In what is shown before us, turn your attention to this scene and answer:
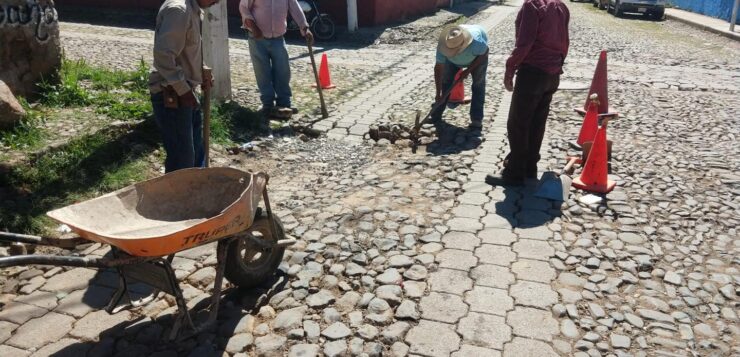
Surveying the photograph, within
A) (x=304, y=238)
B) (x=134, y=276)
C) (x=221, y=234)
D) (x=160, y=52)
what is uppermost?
(x=160, y=52)

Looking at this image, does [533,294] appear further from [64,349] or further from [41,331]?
[41,331]

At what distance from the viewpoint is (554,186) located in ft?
17.5

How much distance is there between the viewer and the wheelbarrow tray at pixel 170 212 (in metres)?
2.92

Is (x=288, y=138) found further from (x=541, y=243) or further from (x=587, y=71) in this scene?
(x=587, y=71)

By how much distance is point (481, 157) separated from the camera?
6.30 metres

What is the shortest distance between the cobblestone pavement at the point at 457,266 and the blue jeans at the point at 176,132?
689 mm

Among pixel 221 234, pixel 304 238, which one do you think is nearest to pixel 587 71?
pixel 304 238

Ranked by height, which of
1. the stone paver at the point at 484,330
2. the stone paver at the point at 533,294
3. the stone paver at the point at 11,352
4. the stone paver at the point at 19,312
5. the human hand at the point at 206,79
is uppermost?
the human hand at the point at 206,79

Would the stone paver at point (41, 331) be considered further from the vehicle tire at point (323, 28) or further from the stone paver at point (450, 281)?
the vehicle tire at point (323, 28)

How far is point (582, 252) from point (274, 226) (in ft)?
7.32

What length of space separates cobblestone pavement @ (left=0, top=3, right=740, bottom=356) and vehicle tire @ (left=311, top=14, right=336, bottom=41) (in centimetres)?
769

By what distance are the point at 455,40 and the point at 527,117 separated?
1761 mm

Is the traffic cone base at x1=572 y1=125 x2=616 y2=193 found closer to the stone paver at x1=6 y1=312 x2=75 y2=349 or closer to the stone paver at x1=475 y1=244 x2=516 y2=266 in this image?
the stone paver at x1=475 y1=244 x2=516 y2=266

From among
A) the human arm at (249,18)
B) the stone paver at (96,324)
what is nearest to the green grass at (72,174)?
the stone paver at (96,324)
